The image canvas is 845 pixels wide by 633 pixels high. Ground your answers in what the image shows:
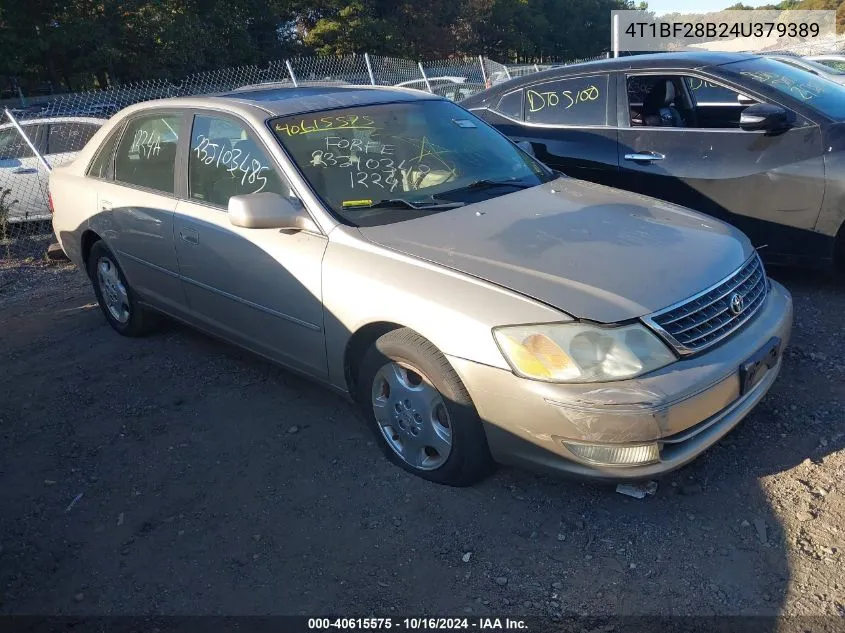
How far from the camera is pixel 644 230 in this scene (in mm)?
3486

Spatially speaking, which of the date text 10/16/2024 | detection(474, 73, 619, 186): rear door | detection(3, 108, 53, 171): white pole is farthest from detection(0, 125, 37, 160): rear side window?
the date text 10/16/2024

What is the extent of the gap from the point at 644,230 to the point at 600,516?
1338 millimetres

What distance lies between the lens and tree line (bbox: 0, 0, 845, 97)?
29.7 m

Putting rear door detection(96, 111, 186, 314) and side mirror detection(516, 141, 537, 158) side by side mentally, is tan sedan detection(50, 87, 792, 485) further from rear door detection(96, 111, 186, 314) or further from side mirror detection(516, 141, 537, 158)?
side mirror detection(516, 141, 537, 158)

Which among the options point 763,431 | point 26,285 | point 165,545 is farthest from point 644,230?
point 26,285

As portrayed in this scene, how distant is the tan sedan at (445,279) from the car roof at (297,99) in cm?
2

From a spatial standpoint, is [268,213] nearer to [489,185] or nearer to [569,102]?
[489,185]

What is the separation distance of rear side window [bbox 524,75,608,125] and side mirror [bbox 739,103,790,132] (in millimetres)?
1114

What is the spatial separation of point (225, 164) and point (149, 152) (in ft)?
3.00

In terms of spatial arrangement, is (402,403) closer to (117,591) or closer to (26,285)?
(117,591)

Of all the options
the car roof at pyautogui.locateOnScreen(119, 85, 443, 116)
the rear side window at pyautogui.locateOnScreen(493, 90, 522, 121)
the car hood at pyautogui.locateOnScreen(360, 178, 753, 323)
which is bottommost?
the car hood at pyautogui.locateOnScreen(360, 178, 753, 323)

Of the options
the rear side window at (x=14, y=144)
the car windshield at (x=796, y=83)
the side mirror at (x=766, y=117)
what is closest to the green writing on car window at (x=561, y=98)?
the car windshield at (x=796, y=83)

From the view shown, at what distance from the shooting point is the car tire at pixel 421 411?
10.0 feet

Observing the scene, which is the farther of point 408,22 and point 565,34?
point 565,34
